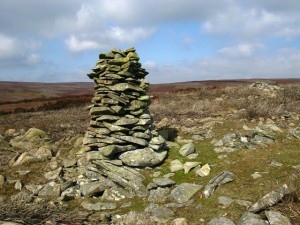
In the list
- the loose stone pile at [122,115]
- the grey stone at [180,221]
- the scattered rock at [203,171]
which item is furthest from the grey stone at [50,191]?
the scattered rock at [203,171]

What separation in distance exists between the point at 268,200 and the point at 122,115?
578 cm

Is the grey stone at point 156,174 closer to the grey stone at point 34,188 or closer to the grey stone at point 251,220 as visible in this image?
the grey stone at point 34,188

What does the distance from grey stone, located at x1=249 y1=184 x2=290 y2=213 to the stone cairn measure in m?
3.81

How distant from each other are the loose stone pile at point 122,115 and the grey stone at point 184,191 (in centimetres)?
189

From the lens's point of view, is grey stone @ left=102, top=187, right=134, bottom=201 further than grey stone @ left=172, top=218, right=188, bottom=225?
Yes

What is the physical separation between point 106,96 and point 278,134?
6.42 metres

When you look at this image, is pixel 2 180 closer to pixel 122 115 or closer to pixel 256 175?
pixel 122 115

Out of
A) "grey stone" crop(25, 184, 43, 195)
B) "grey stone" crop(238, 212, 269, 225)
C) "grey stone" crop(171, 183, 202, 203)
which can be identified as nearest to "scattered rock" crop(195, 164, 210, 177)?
"grey stone" crop(171, 183, 202, 203)

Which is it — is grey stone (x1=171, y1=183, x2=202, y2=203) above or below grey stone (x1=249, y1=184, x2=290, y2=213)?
below

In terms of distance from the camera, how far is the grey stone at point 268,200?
23.6 feet

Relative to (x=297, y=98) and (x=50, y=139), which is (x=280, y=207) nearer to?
(x=50, y=139)

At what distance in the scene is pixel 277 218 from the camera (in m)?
6.61

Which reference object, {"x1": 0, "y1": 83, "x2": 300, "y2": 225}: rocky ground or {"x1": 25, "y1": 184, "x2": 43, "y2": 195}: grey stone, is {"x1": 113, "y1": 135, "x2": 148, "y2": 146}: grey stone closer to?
{"x1": 0, "y1": 83, "x2": 300, "y2": 225}: rocky ground

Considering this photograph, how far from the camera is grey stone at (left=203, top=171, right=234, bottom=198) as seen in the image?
8537mm
